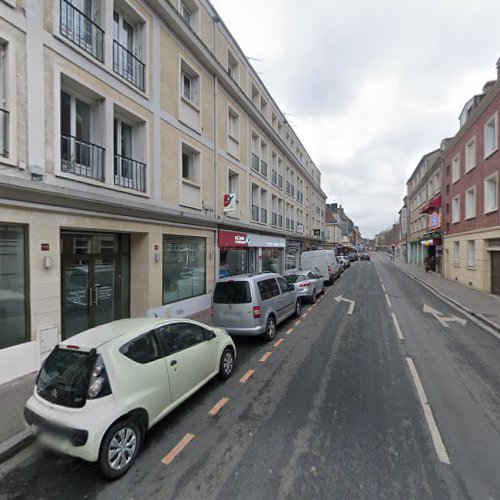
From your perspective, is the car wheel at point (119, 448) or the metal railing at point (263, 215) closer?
the car wheel at point (119, 448)

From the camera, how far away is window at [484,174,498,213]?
1426 centimetres

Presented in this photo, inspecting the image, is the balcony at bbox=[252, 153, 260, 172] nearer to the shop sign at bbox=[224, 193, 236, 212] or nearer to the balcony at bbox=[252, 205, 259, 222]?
the balcony at bbox=[252, 205, 259, 222]

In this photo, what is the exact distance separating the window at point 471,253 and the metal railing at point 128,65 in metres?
19.7

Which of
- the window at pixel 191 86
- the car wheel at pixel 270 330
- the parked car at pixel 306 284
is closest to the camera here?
the car wheel at pixel 270 330

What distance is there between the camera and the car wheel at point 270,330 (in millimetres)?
7436

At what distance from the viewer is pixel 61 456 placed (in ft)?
11.1

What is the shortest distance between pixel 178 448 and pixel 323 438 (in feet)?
6.04

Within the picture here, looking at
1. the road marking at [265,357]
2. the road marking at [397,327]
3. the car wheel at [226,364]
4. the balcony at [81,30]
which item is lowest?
the road marking at [265,357]

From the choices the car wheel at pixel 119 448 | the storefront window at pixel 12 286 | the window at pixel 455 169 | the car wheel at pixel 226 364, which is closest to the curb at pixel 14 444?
the car wheel at pixel 119 448

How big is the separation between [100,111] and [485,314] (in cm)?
1414

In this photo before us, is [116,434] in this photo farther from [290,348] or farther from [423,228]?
[423,228]

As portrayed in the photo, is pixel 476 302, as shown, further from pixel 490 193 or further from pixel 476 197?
pixel 476 197

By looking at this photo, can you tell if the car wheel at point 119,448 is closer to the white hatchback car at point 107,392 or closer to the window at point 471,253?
the white hatchback car at point 107,392

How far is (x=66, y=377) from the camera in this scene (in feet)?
10.3
